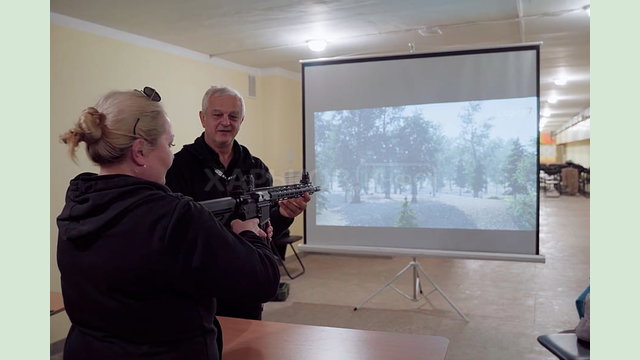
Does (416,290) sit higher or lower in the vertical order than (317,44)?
lower

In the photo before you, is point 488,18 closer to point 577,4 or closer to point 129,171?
point 577,4

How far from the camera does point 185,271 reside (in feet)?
3.25

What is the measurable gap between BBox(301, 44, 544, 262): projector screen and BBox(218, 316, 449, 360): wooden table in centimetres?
225

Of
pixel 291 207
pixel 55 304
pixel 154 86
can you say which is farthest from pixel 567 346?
pixel 154 86

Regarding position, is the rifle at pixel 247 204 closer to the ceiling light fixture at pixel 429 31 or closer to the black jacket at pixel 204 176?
the black jacket at pixel 204 176

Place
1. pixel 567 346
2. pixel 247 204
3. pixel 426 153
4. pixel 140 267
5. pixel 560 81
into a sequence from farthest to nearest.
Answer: pixel 560 81 → pixel 426 153 → pixel 567 346 → pixel 247 204 → pixel 140 267

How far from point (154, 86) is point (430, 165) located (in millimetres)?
2790

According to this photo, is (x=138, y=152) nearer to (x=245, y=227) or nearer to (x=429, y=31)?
(x=245, y=227)

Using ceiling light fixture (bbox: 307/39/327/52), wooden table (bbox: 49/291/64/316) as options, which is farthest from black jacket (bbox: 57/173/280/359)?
ceiling light fixture (bbox: 307/39/327/52)

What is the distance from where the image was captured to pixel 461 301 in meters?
4.75

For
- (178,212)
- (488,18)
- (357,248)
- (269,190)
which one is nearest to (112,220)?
(178,212)

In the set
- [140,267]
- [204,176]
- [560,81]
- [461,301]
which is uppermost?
[560,81]

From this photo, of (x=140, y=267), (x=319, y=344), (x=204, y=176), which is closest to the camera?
(x=140, y=267)

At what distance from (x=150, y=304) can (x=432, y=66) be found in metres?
3.20
